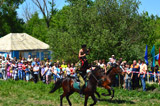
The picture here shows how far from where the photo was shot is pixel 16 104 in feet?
41.6

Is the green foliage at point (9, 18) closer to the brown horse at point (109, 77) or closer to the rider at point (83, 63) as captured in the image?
the brown horse at point (109, 77)

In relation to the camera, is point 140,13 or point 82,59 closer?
point 82,59

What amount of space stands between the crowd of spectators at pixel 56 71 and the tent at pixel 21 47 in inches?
418

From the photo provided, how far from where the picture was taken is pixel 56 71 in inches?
741

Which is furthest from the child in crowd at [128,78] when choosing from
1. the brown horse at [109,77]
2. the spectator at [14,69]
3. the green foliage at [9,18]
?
the green foliage at [9,18]

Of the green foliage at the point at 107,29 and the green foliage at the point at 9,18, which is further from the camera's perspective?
the green foliage at the point at 9,18

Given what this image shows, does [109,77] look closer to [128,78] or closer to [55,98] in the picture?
[55,98]

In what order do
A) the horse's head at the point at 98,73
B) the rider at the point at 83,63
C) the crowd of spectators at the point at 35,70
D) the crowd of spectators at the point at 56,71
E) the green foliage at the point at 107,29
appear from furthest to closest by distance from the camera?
the green foliage at the point at 107,29, the crowd of spectators at the point at 35,70, the crowd of spectators at the point at 56,71, the horse's head at the point at 98,73, the rider at the point at 83,63

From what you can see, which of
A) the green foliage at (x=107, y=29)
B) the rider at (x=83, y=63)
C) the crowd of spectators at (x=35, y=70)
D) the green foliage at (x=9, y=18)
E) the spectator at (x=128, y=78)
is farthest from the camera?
the green foliage at (x=9, y=18)

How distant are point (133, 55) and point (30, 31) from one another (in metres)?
37.8

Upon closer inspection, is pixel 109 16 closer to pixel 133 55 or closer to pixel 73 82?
pixel 133 55

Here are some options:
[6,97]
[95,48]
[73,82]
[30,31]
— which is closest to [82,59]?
[73,82]

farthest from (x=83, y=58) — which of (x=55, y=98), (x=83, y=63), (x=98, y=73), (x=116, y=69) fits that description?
(x=55, y=98)

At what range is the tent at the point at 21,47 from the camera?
114 feet
